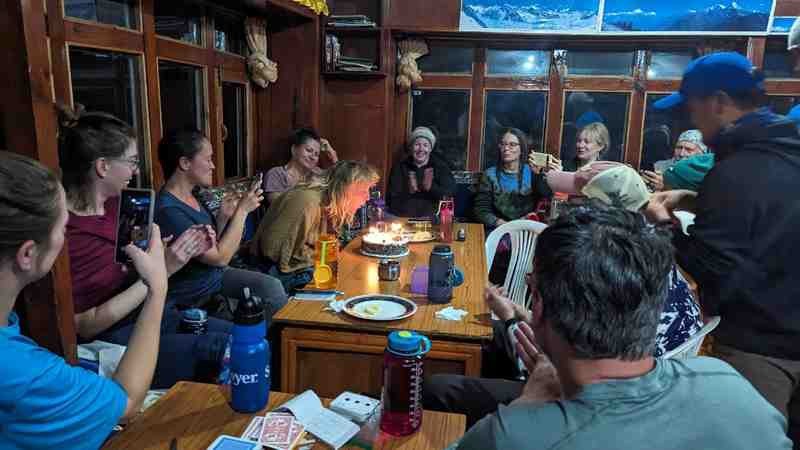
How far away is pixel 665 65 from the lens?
4.55 meters

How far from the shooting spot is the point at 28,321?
4.31 feet

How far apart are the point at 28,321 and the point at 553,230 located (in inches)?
49.6

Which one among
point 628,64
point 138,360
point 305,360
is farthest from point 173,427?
point 628,64

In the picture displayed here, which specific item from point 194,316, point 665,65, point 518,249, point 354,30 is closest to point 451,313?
point 194,316

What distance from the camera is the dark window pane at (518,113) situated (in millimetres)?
4754

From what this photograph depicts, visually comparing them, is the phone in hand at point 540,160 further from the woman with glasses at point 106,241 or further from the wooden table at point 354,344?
the woman with glasses at point 106,241

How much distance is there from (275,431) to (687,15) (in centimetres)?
443

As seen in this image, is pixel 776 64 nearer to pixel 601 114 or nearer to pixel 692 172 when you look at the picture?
pixel 601 114

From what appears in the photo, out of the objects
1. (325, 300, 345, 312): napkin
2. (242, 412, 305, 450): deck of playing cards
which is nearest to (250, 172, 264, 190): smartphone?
(325, 300, 345, 312): napkin

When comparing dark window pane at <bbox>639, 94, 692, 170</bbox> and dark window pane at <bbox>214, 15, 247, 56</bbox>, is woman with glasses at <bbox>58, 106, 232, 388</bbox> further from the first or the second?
dark window pane at <bbox>639, 94, 692, 170</bbox>

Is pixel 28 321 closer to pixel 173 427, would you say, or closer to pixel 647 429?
pixel 173 427

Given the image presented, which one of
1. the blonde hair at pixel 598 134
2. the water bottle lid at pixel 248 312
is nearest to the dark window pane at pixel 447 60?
the blonde hair at pixel 598 134

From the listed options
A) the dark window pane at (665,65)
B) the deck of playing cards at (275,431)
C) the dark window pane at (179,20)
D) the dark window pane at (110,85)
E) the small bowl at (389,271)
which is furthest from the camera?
the dark window pane at (665,65)

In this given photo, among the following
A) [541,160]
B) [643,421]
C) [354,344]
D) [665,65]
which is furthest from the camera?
[665,65]
